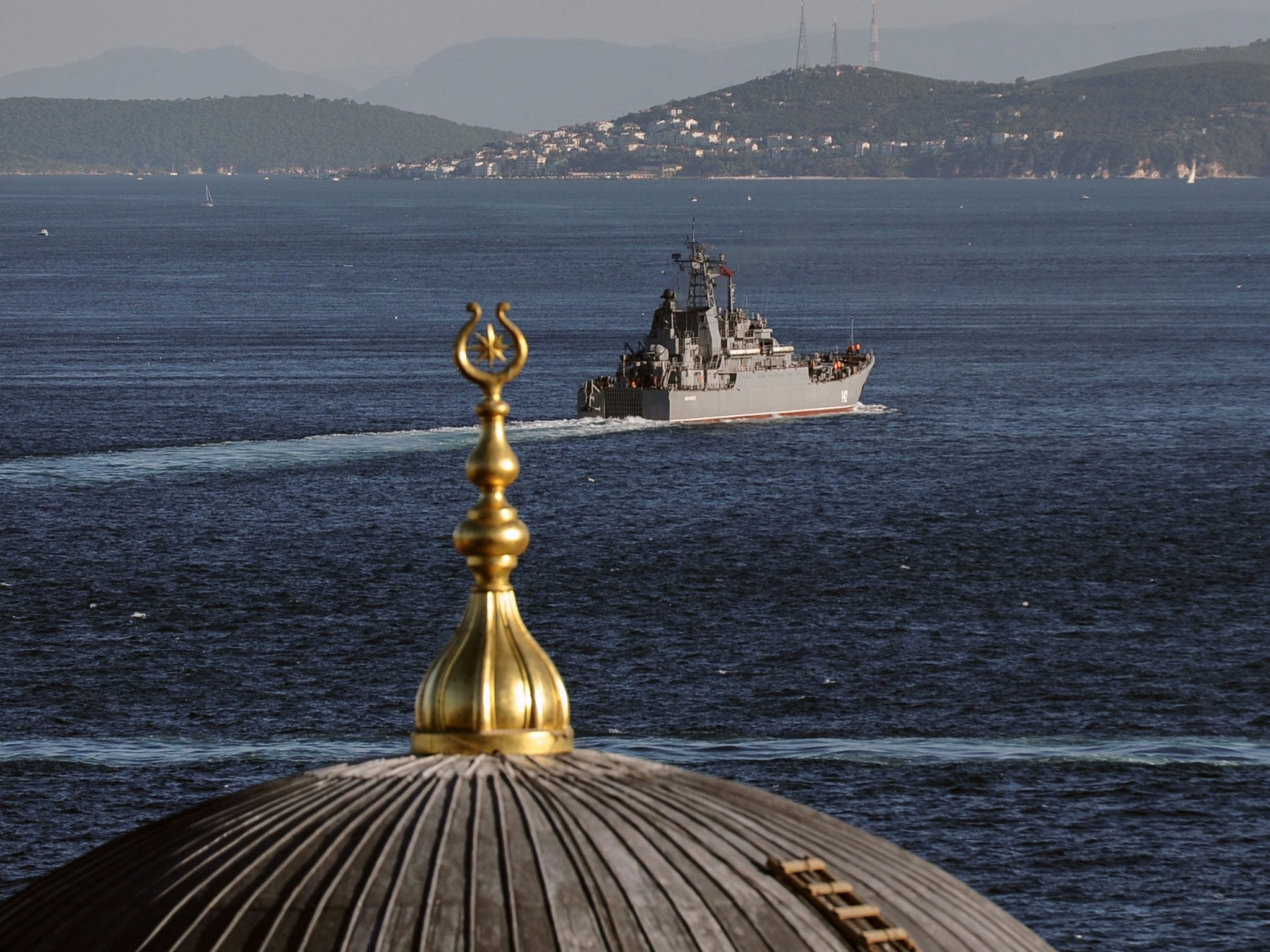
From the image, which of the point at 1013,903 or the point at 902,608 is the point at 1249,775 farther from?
the point at 902,608

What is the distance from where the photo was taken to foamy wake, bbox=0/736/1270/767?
5703cm

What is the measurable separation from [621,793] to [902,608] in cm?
6194

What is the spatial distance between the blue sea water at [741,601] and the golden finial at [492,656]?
1181 inches

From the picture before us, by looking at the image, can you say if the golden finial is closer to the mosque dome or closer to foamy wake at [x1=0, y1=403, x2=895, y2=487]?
the mosque dome

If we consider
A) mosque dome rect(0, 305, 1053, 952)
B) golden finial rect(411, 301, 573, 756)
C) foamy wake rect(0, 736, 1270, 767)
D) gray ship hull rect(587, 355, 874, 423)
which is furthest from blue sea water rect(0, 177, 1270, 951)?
golden finial rect(411, 301, 573, 756)

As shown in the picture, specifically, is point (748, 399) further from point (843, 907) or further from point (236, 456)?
point (843, 907)

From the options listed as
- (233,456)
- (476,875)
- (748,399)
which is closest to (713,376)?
(748,399)

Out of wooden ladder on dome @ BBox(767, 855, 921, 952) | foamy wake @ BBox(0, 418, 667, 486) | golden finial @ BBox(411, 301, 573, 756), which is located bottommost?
foamy wake @ BBox(0, 418, 667, 486)

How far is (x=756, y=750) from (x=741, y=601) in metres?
21.4

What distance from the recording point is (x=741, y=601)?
7906cm

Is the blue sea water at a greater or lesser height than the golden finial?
lesser

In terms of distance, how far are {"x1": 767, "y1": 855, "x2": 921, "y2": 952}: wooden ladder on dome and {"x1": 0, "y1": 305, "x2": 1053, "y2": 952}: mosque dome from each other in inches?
0.6

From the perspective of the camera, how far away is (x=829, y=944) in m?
15.3

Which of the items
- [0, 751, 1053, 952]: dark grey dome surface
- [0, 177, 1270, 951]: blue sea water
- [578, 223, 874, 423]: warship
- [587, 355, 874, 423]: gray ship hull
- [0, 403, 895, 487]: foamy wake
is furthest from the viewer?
[578, 223, 874, 423]: warship
